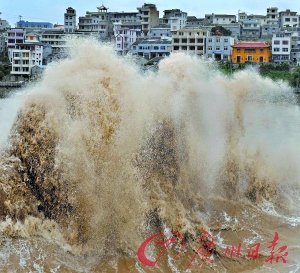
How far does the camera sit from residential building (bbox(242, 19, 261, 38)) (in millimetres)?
77569

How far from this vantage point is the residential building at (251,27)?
7757 cm

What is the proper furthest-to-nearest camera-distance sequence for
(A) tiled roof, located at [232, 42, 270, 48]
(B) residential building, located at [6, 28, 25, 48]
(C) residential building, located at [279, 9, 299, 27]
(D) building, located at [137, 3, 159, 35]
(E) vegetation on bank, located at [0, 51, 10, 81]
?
(C) residential building, located at [279, 9, 299, 27], (D) building, located at [137, 3, 159, 35], (B) residential building, located at [6, 28, 25, 48], (A) tiled roof, located at [232, 42, 270, 48], (E) vegetation on bank, located at [0, 51, 10, 81]

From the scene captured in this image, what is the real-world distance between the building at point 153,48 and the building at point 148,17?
9.60 meters

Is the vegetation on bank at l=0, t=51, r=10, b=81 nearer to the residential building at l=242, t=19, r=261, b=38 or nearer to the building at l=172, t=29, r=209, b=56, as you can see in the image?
the building at l=172, t=29, r=209, b=56

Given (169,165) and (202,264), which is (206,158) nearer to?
(169,165)

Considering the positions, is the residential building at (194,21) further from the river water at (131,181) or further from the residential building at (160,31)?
the river water at (131,181)

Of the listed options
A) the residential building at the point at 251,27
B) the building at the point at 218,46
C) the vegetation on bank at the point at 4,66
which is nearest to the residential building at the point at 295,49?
the building at the point at 218,46

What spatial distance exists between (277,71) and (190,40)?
40.1 ft

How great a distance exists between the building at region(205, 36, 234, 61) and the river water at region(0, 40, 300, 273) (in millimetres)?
47468

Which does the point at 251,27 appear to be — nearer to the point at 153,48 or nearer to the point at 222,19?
the point at 222,19

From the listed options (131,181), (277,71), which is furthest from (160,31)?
(131,181)

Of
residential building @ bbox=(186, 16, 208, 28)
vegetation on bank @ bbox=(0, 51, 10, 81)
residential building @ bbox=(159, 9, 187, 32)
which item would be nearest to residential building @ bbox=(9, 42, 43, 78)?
vegetation on bank @ bbox=(0, 51, 10, 81)

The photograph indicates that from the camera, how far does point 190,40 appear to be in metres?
63.1

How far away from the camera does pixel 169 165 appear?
1322cm
